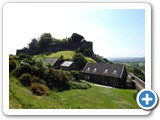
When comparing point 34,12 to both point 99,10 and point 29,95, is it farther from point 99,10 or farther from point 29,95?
point 29,95

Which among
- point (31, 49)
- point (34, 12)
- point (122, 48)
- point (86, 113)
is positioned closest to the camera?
point (86, 113)

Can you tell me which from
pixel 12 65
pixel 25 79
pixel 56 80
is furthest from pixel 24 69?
pixel 56 80

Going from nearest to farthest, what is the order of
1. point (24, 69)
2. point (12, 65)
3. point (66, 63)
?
point (12, 65), point (66, 63), point (24, 69)

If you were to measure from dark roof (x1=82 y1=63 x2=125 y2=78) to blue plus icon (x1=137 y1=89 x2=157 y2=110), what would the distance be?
1408 millimetres

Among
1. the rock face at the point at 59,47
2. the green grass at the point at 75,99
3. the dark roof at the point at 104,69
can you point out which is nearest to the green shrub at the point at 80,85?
the green grass at the point at 75,99

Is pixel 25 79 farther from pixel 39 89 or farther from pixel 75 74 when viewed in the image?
pixel 75 74

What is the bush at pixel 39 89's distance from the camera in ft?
17.4

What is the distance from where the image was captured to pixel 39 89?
17.5ft

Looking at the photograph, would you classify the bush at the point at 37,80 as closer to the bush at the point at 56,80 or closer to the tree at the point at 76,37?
the bush at the point at 56,80

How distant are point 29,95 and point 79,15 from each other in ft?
6.87

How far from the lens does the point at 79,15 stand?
486cm

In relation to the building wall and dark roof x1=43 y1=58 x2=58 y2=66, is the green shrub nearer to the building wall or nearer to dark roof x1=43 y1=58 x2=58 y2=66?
the building wall

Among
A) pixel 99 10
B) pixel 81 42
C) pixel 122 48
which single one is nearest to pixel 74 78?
pixel 81 42

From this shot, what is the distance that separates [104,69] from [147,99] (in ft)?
6.52
